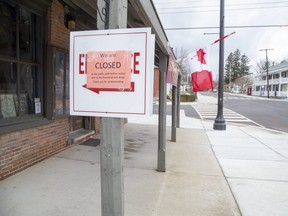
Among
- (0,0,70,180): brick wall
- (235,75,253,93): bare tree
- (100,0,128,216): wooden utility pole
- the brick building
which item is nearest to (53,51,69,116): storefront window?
the brick building

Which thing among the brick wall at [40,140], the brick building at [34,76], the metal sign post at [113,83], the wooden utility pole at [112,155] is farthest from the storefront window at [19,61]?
the wooden utility pole at [112,155]

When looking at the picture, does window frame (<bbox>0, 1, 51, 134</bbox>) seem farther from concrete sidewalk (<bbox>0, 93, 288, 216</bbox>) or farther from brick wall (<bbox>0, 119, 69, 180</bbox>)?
concrete sidewalk (<bbox>0, 93, 288, 216</bbox>)

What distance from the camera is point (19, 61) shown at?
5500 mm

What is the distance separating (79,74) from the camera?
97.5 inches

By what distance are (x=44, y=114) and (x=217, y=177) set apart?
3.82 meters

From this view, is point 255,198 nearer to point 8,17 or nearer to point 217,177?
point 217,177

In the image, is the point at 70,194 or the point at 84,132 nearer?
the point at 70,194

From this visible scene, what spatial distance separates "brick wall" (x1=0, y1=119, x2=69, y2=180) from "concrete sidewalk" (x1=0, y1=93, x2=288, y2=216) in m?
0.16

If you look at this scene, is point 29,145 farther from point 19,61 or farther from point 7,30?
point 7,30

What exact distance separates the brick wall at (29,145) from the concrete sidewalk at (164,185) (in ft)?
0.54

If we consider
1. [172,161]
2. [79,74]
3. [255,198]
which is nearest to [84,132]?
[172,161]

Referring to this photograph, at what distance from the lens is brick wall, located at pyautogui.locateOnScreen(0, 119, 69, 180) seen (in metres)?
4.87

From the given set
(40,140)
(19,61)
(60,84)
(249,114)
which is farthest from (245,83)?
(19,61)

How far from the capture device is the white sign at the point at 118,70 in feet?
7.57
